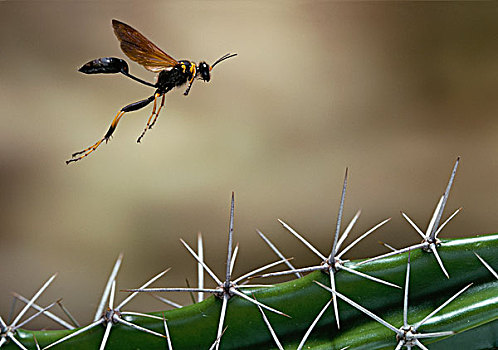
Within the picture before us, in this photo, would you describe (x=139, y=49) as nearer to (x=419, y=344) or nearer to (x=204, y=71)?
(x=204, y=71)

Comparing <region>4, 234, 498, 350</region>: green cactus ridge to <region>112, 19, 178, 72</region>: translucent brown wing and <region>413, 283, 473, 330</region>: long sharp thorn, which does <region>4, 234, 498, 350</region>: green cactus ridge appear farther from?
<region>112, 19, 178, 72</region>: translucent brown wing

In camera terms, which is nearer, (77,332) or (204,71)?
(77,332)

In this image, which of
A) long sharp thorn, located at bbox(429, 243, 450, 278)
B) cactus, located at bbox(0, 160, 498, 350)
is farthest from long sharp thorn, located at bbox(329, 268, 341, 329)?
long sharp thorn, located at bbox(429, 243, 450, 278)

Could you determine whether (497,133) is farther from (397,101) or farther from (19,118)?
(19,118)

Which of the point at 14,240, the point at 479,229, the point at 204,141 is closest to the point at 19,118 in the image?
the point at 14,240

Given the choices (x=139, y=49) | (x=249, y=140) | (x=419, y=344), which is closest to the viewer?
(x=419, y=344)

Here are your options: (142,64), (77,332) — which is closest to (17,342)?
(77,332)

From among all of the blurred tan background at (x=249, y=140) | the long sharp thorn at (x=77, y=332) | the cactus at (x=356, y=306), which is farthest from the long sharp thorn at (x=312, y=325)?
the blurred tan background at (x=249, y=140)
